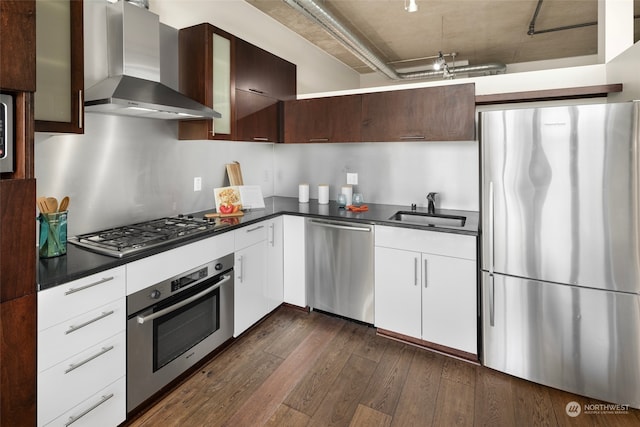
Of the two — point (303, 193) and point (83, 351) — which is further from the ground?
point (303, 193)

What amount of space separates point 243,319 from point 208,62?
193 centimetres

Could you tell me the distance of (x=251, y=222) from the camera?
265 centimetres

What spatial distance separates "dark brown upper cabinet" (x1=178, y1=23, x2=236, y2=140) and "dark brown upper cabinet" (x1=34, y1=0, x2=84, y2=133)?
2.95ft

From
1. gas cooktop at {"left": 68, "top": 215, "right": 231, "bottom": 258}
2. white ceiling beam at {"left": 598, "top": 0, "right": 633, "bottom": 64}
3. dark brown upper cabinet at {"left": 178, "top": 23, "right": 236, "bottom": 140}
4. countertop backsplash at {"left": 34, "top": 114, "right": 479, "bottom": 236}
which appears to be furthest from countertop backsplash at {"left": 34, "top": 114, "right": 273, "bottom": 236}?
white ceiling beam at {"left": 598, "top": 0, "right": 633, "bottom": 64}

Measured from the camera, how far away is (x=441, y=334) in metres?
2.48

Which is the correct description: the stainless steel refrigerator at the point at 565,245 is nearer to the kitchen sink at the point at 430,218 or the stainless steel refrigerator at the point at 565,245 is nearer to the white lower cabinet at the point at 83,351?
the kitchen sink at the point at 430,218

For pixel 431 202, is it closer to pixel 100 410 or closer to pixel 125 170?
pixel 125 170

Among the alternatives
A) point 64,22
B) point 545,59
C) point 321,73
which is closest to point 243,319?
point 64,22

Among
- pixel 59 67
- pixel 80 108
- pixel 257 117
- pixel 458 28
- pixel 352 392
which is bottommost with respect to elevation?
pixel 352 392

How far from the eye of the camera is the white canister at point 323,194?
3436 mm

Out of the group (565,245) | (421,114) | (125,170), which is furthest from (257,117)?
(565,245)

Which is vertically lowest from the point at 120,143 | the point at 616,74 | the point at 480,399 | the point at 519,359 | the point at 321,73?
the point at 480,399

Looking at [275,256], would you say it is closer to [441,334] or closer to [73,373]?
[441,334]

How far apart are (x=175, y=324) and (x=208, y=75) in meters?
1.75
